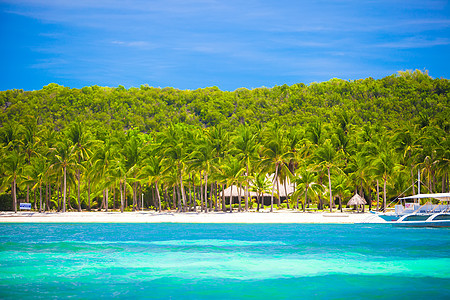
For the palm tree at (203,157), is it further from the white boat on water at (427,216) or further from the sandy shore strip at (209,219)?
the white boat on water at (427,216)

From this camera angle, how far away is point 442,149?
132 ft

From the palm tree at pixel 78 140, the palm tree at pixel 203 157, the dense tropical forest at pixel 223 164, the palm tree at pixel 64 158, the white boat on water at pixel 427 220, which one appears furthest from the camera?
the palm tree at pixel 78 140

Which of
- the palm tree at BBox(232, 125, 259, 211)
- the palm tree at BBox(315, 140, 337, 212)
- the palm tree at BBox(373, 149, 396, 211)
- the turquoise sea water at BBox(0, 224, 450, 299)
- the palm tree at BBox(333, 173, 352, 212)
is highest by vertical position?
the palm tree at BBox(232, 125, 259, 211)

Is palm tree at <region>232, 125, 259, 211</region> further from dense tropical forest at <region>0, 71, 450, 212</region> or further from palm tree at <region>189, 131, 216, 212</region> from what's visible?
palm tree at <region>189, 131, 216, 212</region>

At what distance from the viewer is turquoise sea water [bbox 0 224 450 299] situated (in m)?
13.9

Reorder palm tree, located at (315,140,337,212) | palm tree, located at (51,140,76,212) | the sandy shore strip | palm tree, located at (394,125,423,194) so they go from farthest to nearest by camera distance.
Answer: palm tree, located at (394,125,423,194), palm tree, located at (51,140,76,212), palm tree, located at (315,140,337,212), the sandy shore strip

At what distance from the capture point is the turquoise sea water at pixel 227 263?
13.9 meters

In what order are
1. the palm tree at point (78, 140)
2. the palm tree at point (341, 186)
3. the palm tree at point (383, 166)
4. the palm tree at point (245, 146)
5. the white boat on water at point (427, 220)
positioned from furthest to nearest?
the palm tree at point (78, 140) → the palm tree at point (245, 146) → the palm tree at point (341, 186) → the palm tree at point (383, 166) → the white boat on water at point (427, 220)

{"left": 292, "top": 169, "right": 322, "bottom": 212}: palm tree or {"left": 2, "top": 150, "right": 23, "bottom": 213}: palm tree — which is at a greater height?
{"left": 2, "top": 150, "right": 23, "bottom": 213}: palm tree

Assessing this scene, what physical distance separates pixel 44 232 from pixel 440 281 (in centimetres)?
2397

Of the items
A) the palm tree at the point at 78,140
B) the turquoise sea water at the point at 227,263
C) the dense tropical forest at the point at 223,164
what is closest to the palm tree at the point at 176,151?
the dense tropical forest at the point at 223,164

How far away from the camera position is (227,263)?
737 inches

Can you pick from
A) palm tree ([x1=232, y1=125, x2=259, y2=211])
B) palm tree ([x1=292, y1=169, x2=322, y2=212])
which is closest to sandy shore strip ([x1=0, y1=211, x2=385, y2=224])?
palm tree ([x1=292, y1=169, x2=322, y2=212])

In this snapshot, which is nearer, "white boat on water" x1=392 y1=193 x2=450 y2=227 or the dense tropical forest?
"white boat on water" x1=392 y1=193 x2=450 y2=227
